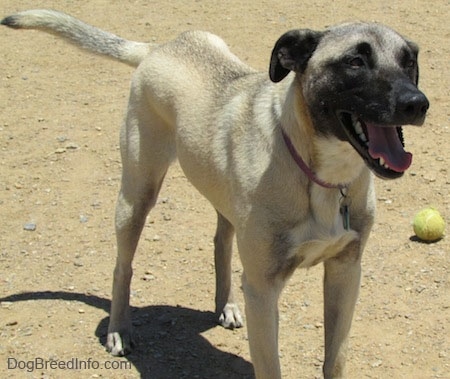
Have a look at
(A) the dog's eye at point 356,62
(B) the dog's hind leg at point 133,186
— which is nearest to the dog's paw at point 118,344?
(B) the dog's hind leg at point 133,186

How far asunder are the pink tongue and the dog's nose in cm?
19

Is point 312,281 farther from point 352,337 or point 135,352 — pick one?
point 135,352

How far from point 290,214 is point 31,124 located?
4.60 meters

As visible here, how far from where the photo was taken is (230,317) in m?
5.52

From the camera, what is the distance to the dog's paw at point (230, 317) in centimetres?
552

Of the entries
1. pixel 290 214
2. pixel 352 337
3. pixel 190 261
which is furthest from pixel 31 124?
pixel 290 214

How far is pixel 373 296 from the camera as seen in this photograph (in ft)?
18.7

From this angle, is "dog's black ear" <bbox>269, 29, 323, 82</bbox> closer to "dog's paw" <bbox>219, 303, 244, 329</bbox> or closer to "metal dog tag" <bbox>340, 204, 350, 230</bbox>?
"metal dog tag" <bbox>340, 204, 350, 230</bbox>

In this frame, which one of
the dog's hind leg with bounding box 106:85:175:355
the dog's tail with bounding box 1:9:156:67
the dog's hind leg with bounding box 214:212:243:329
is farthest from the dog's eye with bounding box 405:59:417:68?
the dog's tail with bounding box 1:9:156:67

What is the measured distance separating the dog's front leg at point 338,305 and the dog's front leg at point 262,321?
0.41 metres

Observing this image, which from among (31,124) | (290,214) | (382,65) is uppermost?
(382,65)

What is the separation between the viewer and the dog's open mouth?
12.5 feet

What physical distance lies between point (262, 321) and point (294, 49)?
1326 millimetres

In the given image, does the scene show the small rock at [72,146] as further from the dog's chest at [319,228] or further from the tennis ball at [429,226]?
the dog's chest at [319,228]
